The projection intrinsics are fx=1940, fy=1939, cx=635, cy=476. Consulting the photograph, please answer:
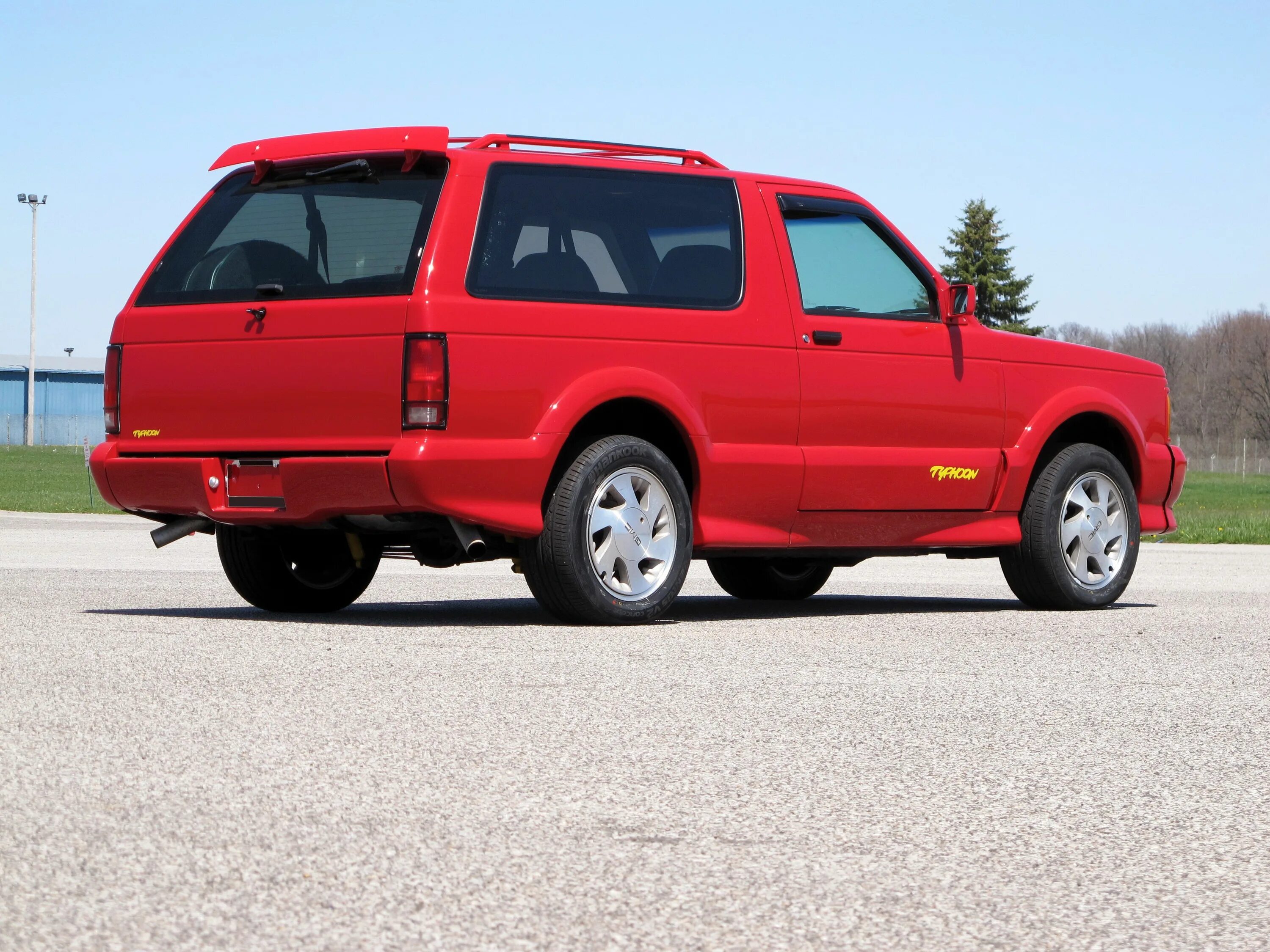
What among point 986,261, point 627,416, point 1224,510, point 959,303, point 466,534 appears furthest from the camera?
point 986,261

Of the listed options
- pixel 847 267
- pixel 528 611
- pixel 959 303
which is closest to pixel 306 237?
pixel 528 611

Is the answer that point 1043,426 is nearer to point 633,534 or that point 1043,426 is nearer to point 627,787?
point 633,534

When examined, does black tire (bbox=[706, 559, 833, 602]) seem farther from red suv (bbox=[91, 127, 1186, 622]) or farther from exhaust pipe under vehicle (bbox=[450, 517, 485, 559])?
exhaust pipe under vehicle (bbox=[450, 517, 485, 559])

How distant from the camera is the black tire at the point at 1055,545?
9.94 meters

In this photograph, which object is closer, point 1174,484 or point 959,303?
point 959,303

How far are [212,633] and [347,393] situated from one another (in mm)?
1145

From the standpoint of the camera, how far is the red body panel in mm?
7844

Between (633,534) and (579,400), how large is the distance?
26.5 inches

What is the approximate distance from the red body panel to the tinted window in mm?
84

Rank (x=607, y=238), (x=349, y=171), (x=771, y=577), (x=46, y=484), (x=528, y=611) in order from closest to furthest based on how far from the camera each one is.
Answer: (x=349, y=171) < (x=607, y=238) < (x=528, y=611) < (x=771, y=577) < (x=46, y=484)

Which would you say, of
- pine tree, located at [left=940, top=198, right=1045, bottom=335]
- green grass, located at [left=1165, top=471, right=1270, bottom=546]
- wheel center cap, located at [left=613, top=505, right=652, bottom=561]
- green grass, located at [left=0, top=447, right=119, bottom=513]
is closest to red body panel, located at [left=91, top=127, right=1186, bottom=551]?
wheel center cap, located at [left=613, top=505, right=652, bottom=561]

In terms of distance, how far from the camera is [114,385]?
868cm

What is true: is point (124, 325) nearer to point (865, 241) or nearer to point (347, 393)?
point (347, 393)

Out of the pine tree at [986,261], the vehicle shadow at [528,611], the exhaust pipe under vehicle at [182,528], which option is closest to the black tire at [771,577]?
the vehicle shadow at [528,611]
